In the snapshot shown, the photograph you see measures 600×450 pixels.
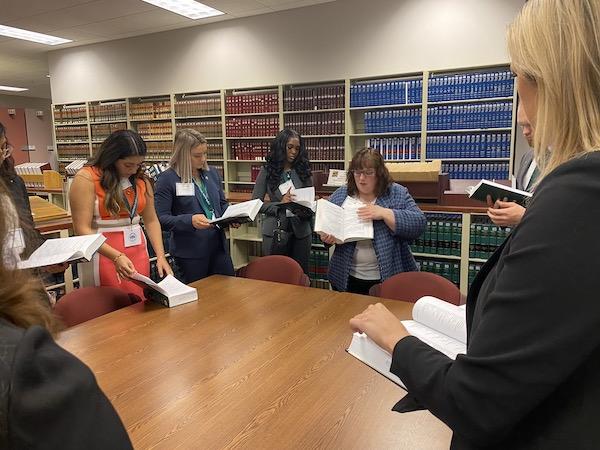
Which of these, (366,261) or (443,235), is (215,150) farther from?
(366,261)

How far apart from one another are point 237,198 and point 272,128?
4.16 ft

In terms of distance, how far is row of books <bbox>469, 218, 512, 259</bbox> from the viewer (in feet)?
12.9

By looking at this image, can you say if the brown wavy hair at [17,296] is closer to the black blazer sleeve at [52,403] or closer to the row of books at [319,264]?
the black blazer sleeve at [52,403]

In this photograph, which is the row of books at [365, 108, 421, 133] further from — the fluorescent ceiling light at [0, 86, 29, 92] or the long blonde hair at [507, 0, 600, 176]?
the fluorescent ceiling light at [0, 86, 29, 92]

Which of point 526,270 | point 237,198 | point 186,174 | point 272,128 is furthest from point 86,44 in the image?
point 526,270

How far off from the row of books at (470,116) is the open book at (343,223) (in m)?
2.84

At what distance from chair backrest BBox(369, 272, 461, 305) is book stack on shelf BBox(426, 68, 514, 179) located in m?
3.16

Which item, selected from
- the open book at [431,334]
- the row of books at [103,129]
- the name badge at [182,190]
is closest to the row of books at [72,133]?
the row of books at [103,129]

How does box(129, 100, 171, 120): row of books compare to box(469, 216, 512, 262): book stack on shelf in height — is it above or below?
above

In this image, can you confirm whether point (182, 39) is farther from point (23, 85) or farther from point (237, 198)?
point (23, 85)

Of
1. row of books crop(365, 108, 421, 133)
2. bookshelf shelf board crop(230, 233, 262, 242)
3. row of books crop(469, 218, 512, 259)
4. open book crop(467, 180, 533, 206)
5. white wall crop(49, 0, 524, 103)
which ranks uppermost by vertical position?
white wall crop(49, 0, 524, 103)

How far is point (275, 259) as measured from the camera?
2855mm

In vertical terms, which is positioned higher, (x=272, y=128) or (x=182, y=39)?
(x=182, y=39)

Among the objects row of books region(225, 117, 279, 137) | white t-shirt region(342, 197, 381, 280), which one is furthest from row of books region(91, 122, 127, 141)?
white t-shirt region(342, 197, 381, 280)
